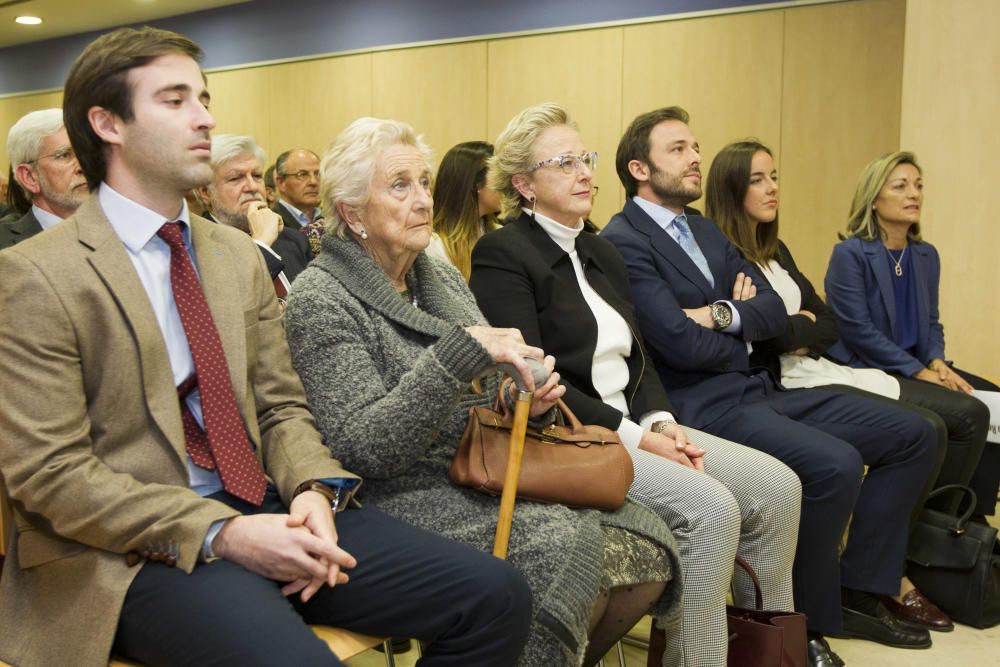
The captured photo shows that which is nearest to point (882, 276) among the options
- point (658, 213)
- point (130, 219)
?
point (658, 213)

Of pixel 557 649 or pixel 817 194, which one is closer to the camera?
pixel 557 649

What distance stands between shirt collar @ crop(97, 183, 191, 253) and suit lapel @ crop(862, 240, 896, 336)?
290 centimetres

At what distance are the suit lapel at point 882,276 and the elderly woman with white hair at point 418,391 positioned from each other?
2.06 m

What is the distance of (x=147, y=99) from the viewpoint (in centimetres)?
165

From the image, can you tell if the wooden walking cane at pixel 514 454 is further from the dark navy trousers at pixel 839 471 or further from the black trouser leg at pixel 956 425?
the black trouser leg at pixel 956 425

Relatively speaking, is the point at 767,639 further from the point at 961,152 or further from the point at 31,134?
the point at 961,152

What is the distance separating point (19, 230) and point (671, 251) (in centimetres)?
207

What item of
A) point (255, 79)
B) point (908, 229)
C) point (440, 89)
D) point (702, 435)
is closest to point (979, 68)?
point (908, 229)

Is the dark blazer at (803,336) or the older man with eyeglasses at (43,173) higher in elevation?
the older man with eyeglasses at (43,173)

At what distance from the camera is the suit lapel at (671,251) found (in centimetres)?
298

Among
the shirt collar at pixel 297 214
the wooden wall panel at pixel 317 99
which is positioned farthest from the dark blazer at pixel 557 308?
the wooden wall panel at pixel 317 99

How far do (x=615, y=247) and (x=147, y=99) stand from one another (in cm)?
158

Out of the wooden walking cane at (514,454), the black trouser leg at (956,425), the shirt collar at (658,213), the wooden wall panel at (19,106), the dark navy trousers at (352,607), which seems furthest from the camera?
the wooden wall panel at (19,106)

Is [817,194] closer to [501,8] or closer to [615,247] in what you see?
[501,8]
